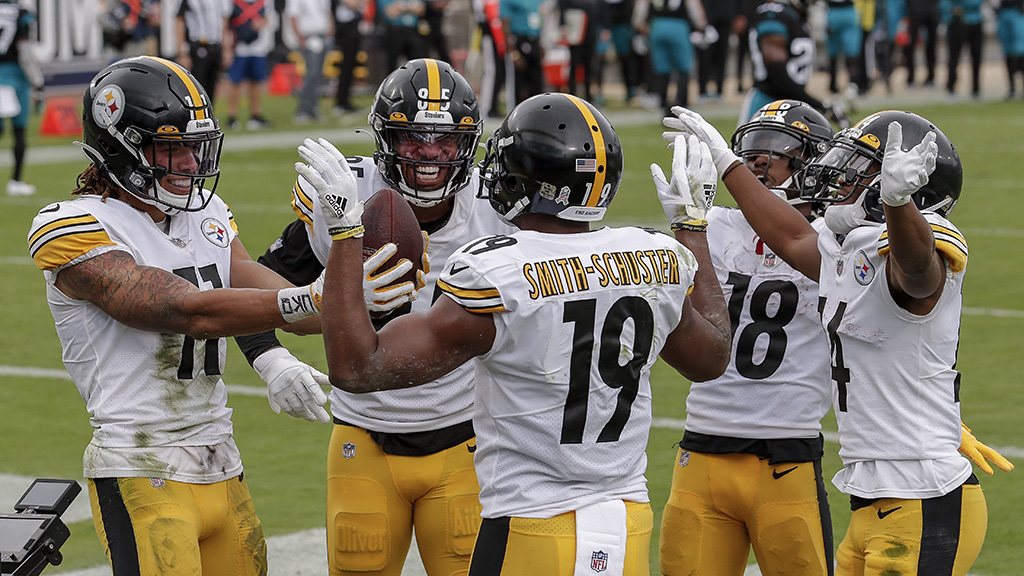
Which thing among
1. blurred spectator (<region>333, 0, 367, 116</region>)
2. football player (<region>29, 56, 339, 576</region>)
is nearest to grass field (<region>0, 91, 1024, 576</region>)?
Result: football player (<region>29, 56, 339, 576</region>)

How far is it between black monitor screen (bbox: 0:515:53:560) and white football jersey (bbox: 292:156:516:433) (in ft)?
3.04

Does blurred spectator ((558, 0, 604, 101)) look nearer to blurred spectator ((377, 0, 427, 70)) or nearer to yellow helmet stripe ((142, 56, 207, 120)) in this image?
blurred spectator ((377, 0, 427, 70))

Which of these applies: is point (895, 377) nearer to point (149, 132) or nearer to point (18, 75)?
point (149, 132)

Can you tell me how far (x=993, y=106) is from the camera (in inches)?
770

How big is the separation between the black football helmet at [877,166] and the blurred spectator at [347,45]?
50.5 ft

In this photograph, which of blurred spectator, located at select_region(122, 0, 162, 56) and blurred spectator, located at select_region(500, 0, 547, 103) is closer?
blurred spectator, located at select_region(500, 0, 547, 103)

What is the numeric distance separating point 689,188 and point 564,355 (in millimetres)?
715

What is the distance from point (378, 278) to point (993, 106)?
58.7ft

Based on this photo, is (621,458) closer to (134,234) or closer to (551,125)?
(551,125)

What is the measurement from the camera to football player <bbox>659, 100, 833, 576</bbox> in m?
4.32

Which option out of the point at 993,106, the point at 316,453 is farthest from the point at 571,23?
the point at 316,453

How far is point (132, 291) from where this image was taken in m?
3.46

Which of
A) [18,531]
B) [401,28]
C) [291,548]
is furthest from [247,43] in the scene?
[18,531]

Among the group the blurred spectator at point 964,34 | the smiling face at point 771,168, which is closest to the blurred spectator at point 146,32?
the blurred spectator at point 964,34
